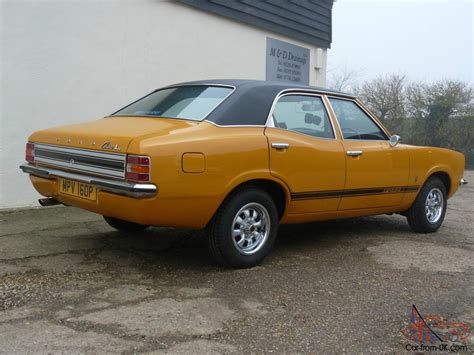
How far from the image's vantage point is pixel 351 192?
16.0 feet

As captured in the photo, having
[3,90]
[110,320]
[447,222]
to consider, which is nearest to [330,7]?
[447,222]

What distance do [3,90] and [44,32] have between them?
903 millimetres

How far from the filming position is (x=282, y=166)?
423 cm

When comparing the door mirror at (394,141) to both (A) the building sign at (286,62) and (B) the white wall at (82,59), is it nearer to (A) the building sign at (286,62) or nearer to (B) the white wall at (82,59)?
(B) the white wall at (82,59)

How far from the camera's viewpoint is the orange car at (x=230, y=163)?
11.7 ft

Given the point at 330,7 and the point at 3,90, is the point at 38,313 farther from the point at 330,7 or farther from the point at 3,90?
the point at 330,7

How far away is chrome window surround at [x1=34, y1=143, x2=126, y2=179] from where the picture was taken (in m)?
3.58

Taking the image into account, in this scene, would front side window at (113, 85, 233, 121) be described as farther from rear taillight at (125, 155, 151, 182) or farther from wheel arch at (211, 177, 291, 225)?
rear taillight at (125, 155, 151, 182)

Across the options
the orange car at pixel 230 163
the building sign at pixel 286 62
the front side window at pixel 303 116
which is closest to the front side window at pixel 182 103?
the orange car at pixel 230 163

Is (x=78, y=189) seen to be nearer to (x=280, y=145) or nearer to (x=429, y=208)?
(x=280, y=145)

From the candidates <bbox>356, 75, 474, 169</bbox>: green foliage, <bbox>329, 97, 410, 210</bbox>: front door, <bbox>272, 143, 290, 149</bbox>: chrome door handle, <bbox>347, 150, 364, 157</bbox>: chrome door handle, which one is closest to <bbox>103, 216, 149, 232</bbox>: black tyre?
<bbox>272, 143, 290, 149</bbox>: chrome door handle

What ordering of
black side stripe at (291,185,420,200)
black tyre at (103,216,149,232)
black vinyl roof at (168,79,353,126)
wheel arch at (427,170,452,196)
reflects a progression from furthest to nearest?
wheel arch at (427,170,452,196) → black tyre at (103,216,149,232) → black side stripe at (291,185,420,200) → black vinyl roof at (168,79,353,126)

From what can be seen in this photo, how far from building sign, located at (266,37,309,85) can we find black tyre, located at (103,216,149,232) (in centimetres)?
541

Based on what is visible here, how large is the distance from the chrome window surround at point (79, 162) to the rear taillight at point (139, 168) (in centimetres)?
8
